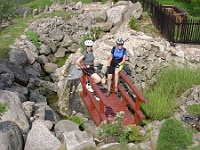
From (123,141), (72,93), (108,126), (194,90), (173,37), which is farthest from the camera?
(173,37)

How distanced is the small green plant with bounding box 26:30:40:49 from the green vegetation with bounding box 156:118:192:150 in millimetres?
13817

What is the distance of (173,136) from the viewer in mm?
7965

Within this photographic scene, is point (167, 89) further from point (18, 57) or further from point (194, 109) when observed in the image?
point (18, 57)

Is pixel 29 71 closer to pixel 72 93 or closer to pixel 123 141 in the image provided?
pixel 72 93

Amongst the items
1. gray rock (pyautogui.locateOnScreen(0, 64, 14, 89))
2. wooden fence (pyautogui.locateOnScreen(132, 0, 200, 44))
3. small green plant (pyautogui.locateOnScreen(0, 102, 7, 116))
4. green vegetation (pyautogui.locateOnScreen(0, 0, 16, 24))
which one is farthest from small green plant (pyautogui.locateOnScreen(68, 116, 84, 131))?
green vegetation (pyautogui.locateOnScreen(0, 0, 16, 24))

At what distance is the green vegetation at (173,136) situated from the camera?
7953 mm

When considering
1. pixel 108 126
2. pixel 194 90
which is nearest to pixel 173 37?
pixel 194 90

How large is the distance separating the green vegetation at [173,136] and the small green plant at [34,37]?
45.3 feet

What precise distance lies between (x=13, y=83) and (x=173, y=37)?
750 centimetres

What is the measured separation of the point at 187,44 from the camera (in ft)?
54.7

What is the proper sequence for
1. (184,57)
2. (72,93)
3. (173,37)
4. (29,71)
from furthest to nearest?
(29,71) < (173,37) < (184,57) < (72,93)

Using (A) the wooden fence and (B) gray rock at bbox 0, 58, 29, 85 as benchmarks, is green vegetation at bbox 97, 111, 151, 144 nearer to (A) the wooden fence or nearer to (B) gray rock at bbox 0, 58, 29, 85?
(A) the wooden fence

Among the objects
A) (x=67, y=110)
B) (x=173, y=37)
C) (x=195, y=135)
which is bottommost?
(x=67, y=110)

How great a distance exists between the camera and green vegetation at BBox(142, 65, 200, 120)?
12.3 meters
